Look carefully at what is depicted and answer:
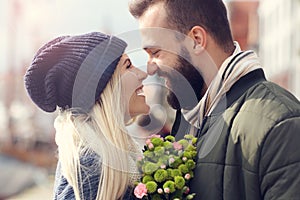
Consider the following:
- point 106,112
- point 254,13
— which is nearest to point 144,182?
point 106,112

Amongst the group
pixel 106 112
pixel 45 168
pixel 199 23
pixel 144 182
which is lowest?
pixel 45 168

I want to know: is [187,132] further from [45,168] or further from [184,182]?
[45,168]

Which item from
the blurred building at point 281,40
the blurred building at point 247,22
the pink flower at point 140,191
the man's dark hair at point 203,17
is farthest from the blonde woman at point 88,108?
the blurred building at point 247,22

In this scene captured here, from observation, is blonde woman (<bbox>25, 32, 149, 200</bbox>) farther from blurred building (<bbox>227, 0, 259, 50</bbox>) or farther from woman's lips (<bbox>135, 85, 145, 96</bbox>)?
blurred building (<bbox>227, 0, 259, 50</bbox>)

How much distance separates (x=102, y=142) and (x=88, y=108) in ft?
0.47

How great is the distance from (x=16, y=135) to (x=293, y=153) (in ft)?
69.0

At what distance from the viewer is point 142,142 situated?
2510mm

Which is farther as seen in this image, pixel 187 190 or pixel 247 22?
pixel 247 22

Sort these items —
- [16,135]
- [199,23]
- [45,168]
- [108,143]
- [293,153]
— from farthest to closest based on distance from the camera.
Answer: [16,135]
[45,168]
[199,23]
[108,143]
[293,153]

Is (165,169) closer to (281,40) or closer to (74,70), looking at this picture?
(74,70)

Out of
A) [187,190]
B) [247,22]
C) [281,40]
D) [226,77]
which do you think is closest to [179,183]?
[187,190]

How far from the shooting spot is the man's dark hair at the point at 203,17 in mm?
2578

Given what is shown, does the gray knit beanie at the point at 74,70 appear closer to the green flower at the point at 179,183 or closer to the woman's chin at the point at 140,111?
the woman's chin at the point at 140,111

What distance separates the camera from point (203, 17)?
2.61 metres
